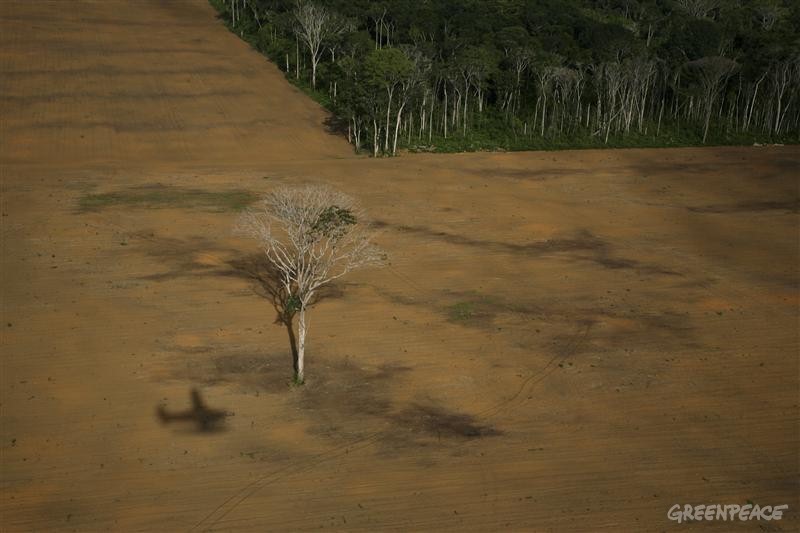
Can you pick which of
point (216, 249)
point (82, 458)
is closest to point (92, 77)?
point (216, 249)

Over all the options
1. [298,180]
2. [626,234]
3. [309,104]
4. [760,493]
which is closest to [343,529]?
[760,493]

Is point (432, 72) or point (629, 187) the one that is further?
point (432, 72)

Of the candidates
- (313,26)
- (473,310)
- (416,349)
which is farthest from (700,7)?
(416,349)

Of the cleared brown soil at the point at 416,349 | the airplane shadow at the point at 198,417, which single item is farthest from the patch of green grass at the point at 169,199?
the airplane shadow at the point at 198,417

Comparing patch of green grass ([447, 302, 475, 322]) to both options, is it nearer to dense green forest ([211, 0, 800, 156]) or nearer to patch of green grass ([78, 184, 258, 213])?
patch of green grass ([78, 184, 258, 213])

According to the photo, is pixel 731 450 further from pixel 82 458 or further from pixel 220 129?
pixel 220 129

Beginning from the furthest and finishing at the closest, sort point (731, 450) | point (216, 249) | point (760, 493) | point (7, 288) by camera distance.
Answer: point (216, 249)
point (7, 288)
point (731, 450)
point (760, 493)

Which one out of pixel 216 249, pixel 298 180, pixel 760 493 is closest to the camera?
pixel 760 493
